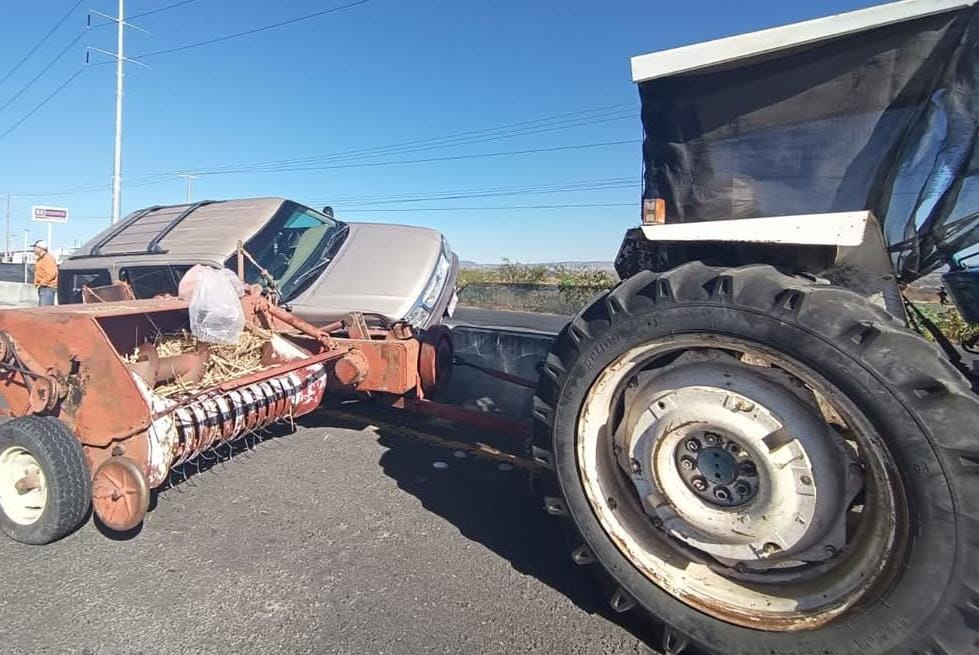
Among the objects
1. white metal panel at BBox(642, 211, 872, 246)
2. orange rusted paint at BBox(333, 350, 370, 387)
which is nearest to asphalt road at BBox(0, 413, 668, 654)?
orange rusted paint at BBox(333, 350, 370, 387)

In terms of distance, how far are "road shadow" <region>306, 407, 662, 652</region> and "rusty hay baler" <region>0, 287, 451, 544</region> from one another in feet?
1.97

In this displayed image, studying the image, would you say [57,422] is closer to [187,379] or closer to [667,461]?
[187,379]

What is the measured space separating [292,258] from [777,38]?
4.62 metres

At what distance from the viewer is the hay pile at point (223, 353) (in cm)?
364

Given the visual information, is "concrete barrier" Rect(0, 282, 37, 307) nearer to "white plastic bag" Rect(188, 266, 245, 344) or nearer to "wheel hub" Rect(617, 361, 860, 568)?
"white plastic bag" Rect(188, 266, 245, 344)

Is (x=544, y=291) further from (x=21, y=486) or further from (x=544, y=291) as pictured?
(x=21, y=486)

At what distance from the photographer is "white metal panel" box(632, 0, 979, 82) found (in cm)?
190

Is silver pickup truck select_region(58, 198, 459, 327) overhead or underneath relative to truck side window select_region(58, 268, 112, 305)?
overhead

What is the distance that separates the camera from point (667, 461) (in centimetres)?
215

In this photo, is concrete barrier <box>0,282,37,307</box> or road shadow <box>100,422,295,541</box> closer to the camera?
road shadow <box>100,422,295,541</box>

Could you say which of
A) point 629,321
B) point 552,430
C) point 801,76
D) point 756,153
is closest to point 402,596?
point 552,430

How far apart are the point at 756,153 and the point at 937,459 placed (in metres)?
1.37

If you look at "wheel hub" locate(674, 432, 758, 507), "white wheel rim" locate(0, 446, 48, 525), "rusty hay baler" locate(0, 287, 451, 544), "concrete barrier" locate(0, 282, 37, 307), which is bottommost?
"concrete barrier" locate(0, 282, 37, 307)

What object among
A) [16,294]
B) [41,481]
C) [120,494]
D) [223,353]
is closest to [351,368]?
[223,353]
